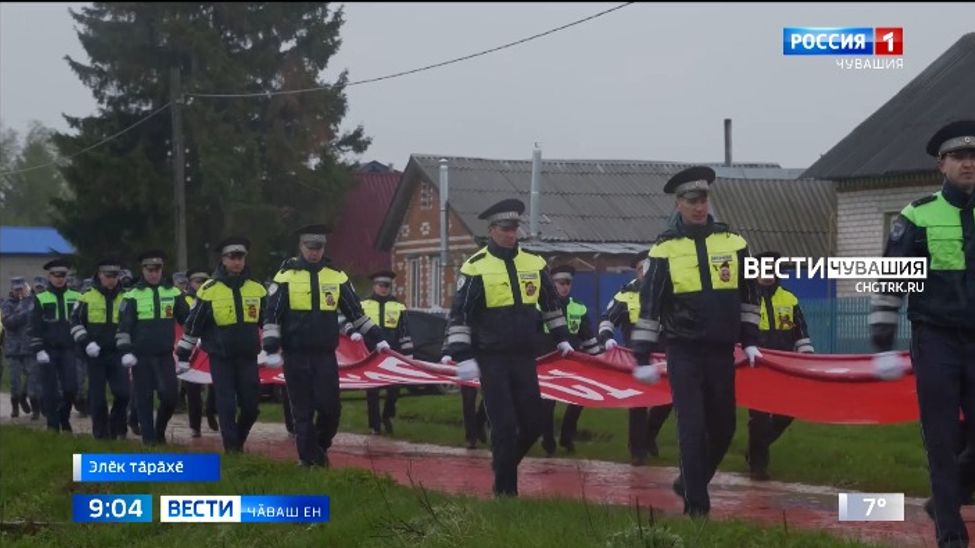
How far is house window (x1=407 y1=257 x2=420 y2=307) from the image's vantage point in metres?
32.8

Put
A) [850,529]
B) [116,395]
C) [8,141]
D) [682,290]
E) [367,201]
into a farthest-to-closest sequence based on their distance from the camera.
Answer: [8,141], [367,201], [116,395], [682,290], [850,529]

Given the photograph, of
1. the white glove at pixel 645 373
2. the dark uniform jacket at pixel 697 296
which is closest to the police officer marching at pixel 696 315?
the dark uniform jacket at pixel 697 296

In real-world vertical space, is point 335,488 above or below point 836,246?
below

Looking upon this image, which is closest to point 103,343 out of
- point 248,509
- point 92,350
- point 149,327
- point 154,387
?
point 92,350

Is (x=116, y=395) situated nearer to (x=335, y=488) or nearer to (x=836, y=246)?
(x=335, y=488)

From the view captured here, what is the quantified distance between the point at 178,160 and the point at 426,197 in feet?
37.0

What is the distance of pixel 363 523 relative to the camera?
1020 centimetres

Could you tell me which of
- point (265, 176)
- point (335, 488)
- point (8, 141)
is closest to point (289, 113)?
point (265, 176)

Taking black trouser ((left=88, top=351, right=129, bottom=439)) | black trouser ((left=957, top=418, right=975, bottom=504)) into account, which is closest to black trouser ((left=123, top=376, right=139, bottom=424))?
black trouser ((left=88, top=351, right=129, bottom=439))

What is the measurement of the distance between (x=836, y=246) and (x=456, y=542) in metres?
15.9

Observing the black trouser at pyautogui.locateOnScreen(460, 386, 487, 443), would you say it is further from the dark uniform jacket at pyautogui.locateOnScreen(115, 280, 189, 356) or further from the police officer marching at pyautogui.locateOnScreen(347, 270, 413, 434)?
the dark uniform jacket at pyautogui.locateOnScreen(115, 280, 189, 356)

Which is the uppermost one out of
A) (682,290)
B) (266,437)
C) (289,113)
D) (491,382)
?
(289,113)

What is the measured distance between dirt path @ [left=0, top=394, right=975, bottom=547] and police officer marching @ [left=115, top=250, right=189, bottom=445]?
0.63m

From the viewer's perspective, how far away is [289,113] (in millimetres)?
30781
